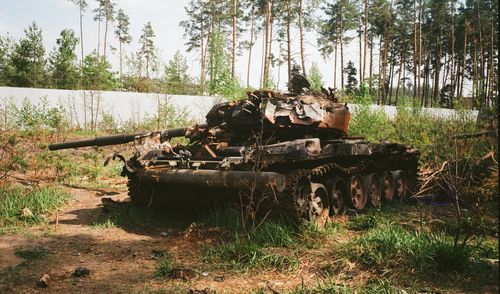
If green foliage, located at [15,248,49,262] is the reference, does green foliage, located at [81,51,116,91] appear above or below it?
above

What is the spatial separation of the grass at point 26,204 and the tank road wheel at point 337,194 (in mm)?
5126

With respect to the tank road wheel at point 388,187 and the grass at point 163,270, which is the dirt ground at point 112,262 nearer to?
the grass at point 163,270

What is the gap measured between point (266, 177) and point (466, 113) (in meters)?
8.37

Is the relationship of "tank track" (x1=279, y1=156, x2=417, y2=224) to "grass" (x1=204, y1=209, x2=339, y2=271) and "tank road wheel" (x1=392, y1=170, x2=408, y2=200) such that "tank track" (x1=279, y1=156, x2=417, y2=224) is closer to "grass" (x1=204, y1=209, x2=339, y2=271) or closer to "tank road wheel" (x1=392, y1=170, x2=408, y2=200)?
"tank road wheel" (x1=392, y1=170, x2=408, y2=200)

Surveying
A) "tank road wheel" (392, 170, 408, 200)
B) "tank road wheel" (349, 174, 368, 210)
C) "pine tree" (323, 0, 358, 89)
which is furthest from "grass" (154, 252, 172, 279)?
"pine tree" (323, 0, 358, 89)

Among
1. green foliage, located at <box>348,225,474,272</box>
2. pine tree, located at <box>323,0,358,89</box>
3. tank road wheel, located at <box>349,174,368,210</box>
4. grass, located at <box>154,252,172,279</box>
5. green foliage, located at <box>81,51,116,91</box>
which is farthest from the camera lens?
pine tree, located at <box>323,0,358,89</box>

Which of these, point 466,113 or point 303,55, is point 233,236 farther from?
point 303,55

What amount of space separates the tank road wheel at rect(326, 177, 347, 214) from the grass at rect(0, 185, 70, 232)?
513 centimetres

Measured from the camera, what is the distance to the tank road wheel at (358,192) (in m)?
7.93

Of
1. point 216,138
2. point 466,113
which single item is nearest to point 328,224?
point 216,138

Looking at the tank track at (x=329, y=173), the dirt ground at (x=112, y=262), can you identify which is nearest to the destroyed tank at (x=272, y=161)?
the tank track at (x=329, y=173)

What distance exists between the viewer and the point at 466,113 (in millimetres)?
11625

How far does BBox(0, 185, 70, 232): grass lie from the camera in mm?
7051

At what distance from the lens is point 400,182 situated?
33.8 feet
